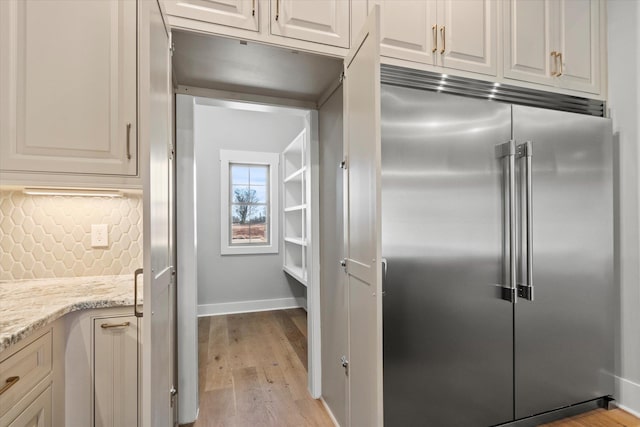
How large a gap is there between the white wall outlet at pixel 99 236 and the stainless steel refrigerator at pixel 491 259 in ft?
4.75

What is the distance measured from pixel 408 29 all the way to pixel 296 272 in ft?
8.39

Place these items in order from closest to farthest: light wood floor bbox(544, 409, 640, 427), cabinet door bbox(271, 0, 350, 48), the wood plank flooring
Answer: cabinet door bbox(271, 0, 350, 48), light wood floor bbox(544, 409, 640, 427), the wood plank flooring

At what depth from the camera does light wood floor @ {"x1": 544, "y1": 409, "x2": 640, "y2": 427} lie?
173cm

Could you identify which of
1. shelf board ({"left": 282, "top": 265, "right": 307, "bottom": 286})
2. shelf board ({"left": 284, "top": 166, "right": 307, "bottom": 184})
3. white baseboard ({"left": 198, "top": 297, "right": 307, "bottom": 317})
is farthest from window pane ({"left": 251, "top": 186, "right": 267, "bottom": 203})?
white baseboard ({"left": 198, "top": 297, "right": 307, "bottom": 317})

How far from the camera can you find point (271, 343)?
2918 millimetres

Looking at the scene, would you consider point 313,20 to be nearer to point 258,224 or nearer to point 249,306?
point 258,224

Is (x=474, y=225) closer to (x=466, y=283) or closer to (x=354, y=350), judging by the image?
(x=466, y=283)

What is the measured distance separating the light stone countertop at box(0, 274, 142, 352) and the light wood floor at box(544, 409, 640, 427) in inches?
94.0

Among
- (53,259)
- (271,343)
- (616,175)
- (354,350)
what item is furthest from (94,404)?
(616,175)

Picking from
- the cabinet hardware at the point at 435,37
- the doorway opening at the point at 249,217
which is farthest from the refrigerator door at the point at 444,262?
the doorway opening at the point at 249,217

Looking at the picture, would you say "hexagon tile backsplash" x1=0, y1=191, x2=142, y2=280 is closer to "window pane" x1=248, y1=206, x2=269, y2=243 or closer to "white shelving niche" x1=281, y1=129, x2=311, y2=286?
"white shelving niche" x1=281, y1=129, x2=311, y2=286

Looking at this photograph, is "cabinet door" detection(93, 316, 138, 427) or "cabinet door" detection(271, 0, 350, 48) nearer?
"cabinet door" detection(93, 316, 138, 427)

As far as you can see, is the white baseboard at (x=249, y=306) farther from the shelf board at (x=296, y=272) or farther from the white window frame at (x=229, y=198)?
the white window frame at (x=229, y=198)

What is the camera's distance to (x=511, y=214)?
62.6 inches
